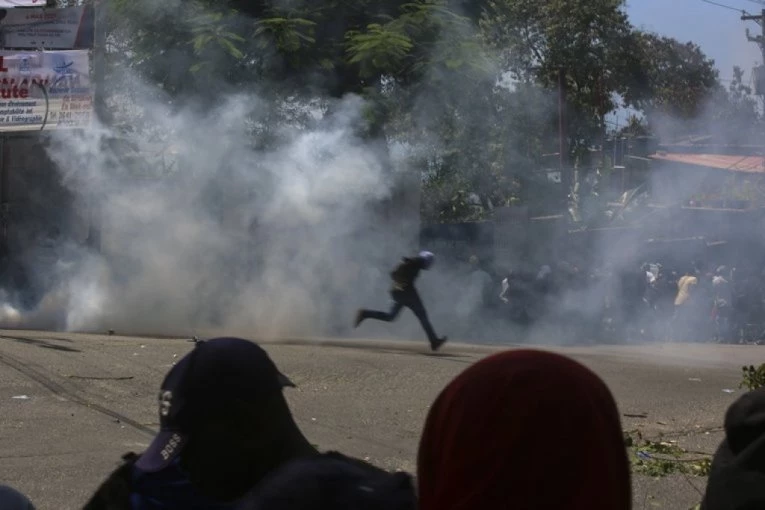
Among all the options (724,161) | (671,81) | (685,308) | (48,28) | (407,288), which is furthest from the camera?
(671,81)

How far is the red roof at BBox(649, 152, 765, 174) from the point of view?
68.3 feet

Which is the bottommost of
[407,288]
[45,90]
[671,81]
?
[407,288]

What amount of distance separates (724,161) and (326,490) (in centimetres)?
2205

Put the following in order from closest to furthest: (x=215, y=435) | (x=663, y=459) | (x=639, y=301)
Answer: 1. (x=215, y=435)
2. (x=663, y=459)
3. (x=639, y=301)

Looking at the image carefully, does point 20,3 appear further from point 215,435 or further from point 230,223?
point 215,435

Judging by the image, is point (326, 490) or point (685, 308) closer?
point (326, 490)

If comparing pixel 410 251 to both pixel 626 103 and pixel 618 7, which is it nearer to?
pixel 618 7

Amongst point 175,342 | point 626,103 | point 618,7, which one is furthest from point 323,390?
point 626,103

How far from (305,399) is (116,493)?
22.7 feet

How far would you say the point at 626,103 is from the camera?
31.6m

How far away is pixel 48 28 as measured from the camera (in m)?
14.6

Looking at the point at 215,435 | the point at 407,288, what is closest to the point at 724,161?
the point at 407,288

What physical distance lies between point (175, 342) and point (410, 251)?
6.20 metres

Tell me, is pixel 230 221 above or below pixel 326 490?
above
